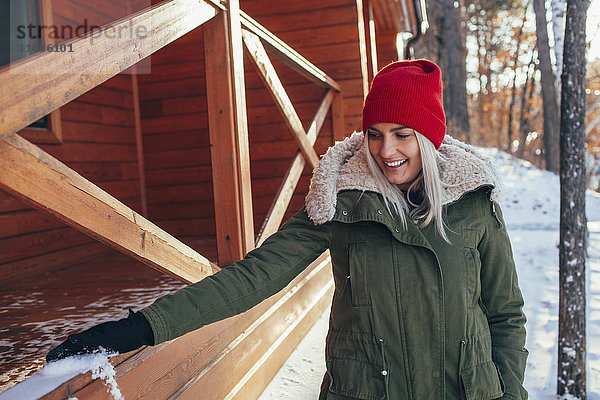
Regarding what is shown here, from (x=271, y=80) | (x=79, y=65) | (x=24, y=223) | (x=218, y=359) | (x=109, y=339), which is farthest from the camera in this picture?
(x=24, y=223)

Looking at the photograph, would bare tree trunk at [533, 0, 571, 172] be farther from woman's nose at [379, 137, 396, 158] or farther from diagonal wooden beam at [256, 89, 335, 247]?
woman's nose at [379, 137, 396, 158]

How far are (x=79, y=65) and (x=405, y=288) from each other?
106 centimetres

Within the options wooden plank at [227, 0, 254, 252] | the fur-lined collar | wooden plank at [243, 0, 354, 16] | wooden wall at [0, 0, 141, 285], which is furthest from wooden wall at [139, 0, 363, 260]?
the fur-lined collar

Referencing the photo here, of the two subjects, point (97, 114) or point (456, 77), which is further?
point (456, 77)

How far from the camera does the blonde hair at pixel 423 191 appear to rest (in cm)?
157

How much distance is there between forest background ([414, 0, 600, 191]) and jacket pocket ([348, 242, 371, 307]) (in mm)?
12273

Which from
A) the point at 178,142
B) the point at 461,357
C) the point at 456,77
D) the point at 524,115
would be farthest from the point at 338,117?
A: the point at 524,115

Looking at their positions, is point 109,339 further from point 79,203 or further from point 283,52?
point 283,52

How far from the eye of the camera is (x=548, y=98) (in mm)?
13961

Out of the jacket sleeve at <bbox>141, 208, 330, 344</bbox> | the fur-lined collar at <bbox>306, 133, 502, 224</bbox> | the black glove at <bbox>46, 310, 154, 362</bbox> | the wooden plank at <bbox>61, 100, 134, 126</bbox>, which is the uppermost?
the wooden plank at <bbox>61, 100, 134, 126</bbox>

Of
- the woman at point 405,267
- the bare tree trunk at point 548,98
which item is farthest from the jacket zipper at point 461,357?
the bare tree trunk at point 548,98

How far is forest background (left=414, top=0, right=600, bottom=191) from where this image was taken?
45.8 feet

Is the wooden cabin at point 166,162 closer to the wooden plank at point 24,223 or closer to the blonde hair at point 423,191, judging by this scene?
the wooden plank at point 24,223

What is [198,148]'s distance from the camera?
562 centimetres
